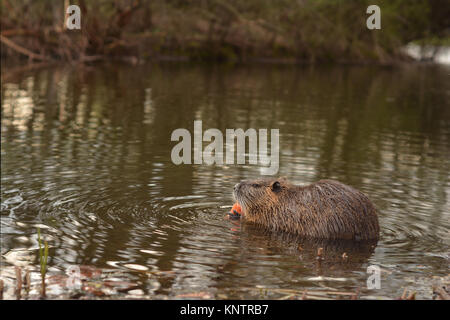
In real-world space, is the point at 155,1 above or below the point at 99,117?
above

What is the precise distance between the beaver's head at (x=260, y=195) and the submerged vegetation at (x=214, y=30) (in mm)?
20669

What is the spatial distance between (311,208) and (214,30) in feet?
93.2

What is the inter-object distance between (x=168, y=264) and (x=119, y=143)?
19.5 ft

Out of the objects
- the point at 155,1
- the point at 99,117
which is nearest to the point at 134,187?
the point at 99,117

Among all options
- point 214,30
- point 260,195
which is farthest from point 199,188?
point 214,30

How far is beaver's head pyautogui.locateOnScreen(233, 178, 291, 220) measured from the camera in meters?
6.89

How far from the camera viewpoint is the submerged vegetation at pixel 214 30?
27.9 meters

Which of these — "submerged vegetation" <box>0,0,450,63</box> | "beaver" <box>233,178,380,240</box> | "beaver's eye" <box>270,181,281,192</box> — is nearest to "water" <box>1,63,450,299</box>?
"beaver" <box>233,178,380,240</box>

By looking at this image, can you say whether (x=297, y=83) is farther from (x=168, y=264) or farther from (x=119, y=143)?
(x=168, y=264)

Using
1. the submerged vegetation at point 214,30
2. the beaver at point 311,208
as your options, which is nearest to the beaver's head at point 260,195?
the beaver at point 311,208

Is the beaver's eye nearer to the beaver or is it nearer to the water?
the beaver

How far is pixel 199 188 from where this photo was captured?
8156 mm

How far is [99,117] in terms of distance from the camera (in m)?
14.2
